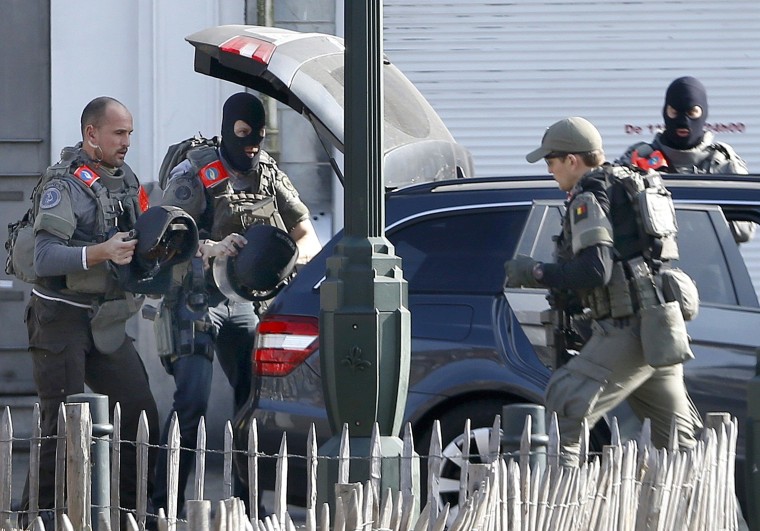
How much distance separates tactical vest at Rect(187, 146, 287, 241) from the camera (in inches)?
272

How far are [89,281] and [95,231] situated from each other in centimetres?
23

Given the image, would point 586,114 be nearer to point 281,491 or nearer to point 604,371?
point 604,371

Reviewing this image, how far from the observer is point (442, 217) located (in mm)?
5996

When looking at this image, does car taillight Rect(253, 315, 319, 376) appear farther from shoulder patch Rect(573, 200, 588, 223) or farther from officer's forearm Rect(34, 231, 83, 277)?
shoulder patch Rect(573, 200, 588, 223)

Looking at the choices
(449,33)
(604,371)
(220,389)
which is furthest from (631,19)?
(604,371)

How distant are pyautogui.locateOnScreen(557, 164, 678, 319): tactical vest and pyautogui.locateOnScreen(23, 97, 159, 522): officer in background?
2098mm

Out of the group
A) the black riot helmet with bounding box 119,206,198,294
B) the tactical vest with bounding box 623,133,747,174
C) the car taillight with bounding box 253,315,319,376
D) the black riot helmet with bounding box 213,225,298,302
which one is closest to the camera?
the car taillight with bounding box 253,315,319,376

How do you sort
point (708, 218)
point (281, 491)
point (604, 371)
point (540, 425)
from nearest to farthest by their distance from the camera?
point (281, 491) → point (540, 425) → point (604, 371) → point (708, 218)

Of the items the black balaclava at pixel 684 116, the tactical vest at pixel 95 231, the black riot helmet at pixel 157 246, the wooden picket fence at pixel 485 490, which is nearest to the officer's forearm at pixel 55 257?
the tactical vest at pixel 95 231

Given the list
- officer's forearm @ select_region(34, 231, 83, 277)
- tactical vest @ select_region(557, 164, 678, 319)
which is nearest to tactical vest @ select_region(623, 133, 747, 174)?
tactical vest @ select_region(557, 164, 678, 319)

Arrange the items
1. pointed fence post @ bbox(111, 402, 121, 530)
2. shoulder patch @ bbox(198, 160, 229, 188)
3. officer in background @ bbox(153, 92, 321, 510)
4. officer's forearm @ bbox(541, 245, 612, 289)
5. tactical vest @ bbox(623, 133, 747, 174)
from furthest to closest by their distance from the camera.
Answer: tactical vest @ bbox(623, 133, 747, 174) < shoulder patch @ bbox(198, 160, 229, 188) < officer in background @ bbox(153, 92, 321, 510) < officer's forearm @ bbox(541, 245, 612, 289) < pointed fence post @ bbox(111, 402, 121, 530)

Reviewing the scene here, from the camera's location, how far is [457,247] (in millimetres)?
5965

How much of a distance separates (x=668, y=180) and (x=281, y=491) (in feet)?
9.01

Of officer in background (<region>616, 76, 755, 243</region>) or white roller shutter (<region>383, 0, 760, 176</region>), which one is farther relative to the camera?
white roller shutter (<region>383, 0, 760, 176</region>)
